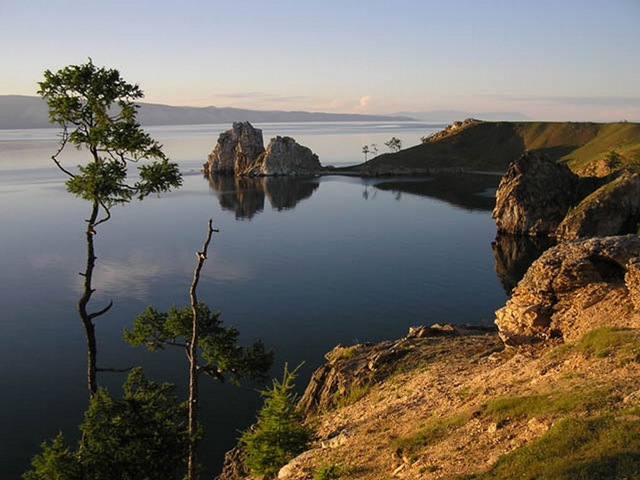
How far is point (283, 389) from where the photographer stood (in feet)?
93.8

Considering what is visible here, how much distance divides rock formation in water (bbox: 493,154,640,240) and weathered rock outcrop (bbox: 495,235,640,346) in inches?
3158

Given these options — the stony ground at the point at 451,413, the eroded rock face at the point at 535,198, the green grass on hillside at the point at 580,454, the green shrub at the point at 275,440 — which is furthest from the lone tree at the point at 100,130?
the eroded rock face at the point at 535,198

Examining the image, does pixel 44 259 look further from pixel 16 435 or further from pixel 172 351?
pixel 16 435

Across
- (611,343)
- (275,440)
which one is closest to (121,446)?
(275,440)

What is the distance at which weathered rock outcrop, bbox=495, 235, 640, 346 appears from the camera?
3186cm

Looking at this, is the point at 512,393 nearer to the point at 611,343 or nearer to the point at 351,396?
the point at 611,343

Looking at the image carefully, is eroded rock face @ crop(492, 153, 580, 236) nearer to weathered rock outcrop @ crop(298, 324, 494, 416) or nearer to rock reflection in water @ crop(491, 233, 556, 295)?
rock reflection in water @ crop(491, 233, 556, 295)

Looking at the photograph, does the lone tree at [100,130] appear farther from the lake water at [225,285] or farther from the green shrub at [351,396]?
the lake water at [225,285]

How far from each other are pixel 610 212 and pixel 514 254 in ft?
69.9

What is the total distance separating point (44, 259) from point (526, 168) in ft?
335

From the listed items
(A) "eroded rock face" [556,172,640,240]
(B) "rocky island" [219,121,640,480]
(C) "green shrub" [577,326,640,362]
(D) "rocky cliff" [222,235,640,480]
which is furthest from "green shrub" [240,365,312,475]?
(A) "eroded rock face" [556,172,640,240]

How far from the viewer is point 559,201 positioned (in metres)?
124

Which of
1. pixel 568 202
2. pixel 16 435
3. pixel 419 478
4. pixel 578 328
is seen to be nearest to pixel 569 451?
pixel 419 478

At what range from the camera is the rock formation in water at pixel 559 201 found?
108 m
